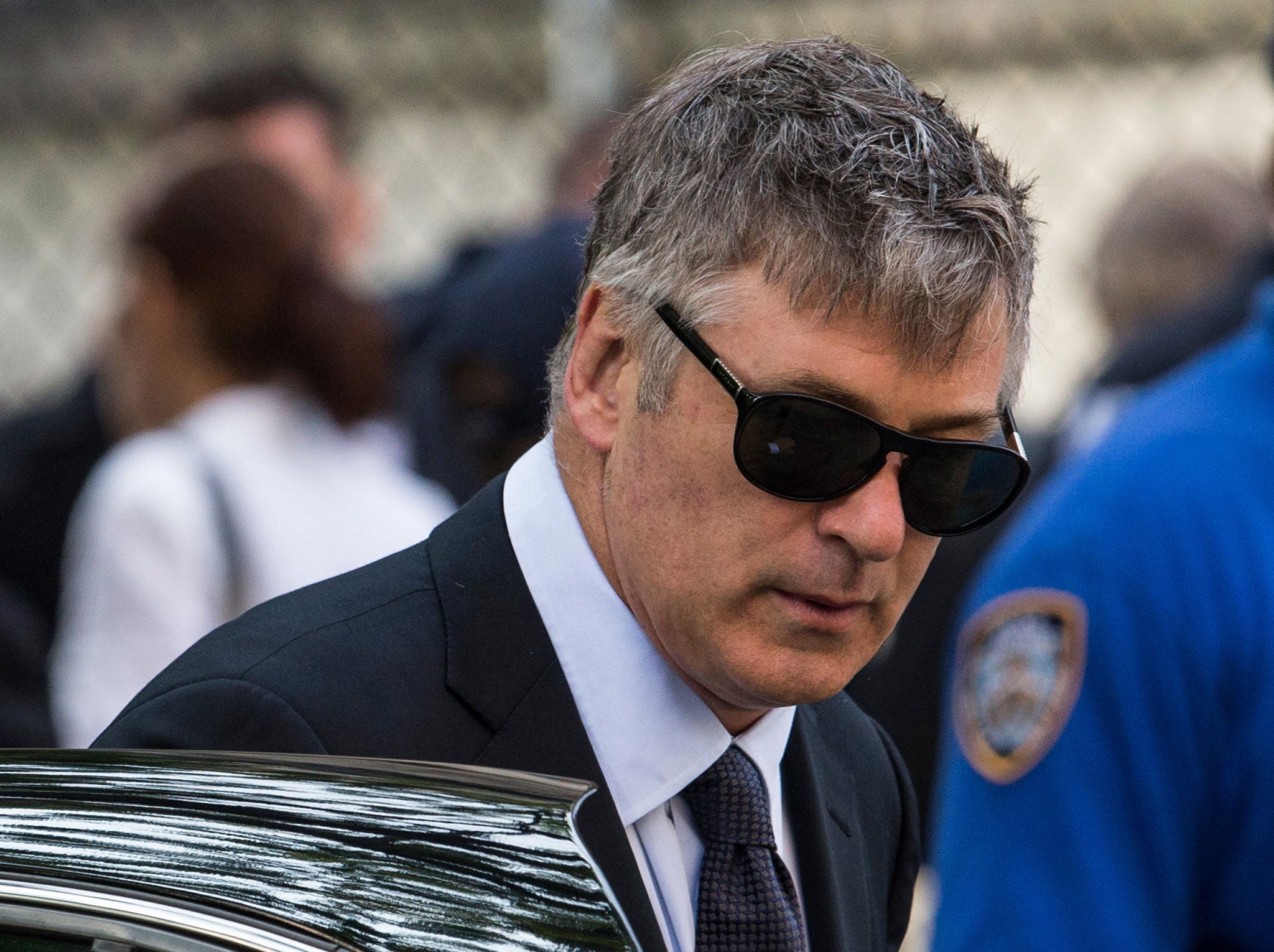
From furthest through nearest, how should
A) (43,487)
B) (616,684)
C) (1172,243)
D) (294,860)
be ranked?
(1172,243) → (43,487) → (616,684) → (294,860)

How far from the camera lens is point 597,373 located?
4.42ft

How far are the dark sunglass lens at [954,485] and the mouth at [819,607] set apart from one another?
0.08 meters

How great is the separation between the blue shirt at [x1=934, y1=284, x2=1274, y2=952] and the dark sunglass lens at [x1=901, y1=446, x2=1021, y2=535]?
1.00m

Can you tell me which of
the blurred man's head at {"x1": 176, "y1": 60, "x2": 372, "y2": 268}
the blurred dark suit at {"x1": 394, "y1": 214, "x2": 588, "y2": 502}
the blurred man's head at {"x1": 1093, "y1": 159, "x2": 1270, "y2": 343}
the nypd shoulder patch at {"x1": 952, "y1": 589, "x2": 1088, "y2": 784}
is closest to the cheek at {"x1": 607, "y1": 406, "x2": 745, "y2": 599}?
the nypd shoulder patch at {"x1": 952, "y1": 589, "x2": 1088, "y2": 784}

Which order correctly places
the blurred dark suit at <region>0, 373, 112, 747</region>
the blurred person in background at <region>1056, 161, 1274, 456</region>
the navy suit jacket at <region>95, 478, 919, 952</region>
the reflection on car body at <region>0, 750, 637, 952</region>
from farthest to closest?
the blurred person in background at <region>1056, 161, 1274, 456</region> → the blurred dark suit at <region>0, 373, 112, 747</region> → the navy suit jacket at <region>95, 478, 919, 952</region> → the reflection on car body at <region>0, 750, 637, 952</region>

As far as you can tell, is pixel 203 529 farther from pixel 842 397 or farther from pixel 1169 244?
pixel 1169 244

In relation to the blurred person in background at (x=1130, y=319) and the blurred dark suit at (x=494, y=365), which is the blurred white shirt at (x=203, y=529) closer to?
the blurred dark suit at (x=494, y=365)

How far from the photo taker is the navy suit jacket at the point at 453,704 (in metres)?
1.16

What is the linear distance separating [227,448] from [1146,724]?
1.46 metres

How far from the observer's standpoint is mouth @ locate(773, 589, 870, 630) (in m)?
1.25

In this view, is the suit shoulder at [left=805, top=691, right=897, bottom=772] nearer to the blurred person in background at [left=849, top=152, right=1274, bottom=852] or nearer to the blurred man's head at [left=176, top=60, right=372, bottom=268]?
the blurred person in background at [left=849, top=152, right=1274, bottom=852]

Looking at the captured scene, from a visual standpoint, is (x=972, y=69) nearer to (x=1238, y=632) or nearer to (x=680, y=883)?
(x=1238, y=632)

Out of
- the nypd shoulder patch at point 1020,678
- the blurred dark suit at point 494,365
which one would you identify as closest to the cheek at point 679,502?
the nypd shoulder patch at point 1020,678

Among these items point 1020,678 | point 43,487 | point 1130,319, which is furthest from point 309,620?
point 1130,319
